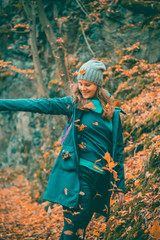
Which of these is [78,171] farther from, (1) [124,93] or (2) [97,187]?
(1) [124,93]

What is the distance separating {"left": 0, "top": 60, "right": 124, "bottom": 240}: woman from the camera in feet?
6.23

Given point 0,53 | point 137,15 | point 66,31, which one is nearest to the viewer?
point 137,15

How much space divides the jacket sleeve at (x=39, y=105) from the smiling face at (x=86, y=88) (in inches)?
6.4

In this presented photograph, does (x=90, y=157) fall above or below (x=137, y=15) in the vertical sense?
below

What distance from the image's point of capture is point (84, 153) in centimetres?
199

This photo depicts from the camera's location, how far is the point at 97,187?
7.09 feet

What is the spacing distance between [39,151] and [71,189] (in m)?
4.84

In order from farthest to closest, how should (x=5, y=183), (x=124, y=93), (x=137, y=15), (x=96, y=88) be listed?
(x=5, y=183)
(x=137, y=15)
(x=124, y=93)
(x=96, y=88)

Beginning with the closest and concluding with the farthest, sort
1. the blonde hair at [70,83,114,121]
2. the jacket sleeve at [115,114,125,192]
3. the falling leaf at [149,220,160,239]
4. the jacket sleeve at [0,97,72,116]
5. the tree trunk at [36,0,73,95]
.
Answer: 1. the jacket sleeve at [0,97,72,116]
2. the falling leaf at [149,220,160,239]
3. the blonde hair at [70,83,114,121]
4. the jacket sleeve at [115,114,125,192]
5. the tree trunk at [36,0,73,95]

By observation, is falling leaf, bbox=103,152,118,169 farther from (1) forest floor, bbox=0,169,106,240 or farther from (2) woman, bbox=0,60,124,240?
(1) forest floor, bbox=0,169,106,240

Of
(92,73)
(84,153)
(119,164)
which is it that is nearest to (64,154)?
(84,153)

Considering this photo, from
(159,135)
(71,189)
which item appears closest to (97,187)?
(71,189)

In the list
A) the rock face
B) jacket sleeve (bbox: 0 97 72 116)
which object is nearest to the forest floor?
the rock face

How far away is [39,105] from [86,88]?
52 centimetres
